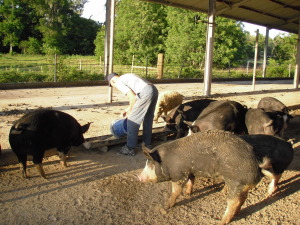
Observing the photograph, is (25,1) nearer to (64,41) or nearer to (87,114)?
(64,41)

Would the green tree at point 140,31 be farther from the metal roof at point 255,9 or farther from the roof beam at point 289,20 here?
the metal roof at point 255,9

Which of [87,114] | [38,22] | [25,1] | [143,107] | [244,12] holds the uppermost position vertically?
[25,1]

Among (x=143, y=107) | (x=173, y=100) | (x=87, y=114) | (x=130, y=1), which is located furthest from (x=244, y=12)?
(x=130, y=1)

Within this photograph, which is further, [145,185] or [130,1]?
[130,1]

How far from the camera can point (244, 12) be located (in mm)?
14922

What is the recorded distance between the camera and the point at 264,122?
18.6ft

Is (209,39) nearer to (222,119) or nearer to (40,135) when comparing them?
(222,119)

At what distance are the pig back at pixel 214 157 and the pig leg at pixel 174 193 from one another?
15cm

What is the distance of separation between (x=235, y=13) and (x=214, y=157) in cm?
1304

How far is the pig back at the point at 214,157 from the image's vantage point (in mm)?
3369

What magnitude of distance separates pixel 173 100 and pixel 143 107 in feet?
11.5

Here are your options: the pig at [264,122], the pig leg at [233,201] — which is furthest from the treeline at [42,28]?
the pig leg at [233,201]

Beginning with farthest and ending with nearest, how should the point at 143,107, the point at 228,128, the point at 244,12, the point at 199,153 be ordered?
the point at 244,12
the point at 228,128
the point at 143,107
the point at 199,153

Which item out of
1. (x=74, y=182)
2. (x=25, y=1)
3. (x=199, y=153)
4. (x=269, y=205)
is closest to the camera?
(x=199, y=153)
